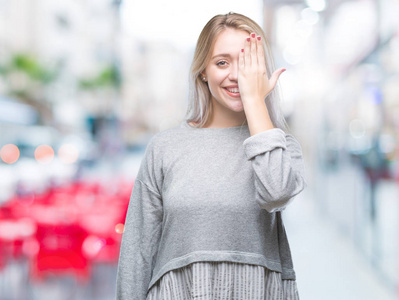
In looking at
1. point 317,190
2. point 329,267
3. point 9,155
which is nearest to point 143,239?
point 329,267

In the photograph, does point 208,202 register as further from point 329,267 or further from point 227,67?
point 329,267

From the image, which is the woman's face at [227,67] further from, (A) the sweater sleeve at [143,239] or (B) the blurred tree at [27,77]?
(B) the blurred tree at [27,77]

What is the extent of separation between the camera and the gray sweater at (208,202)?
1.27 meters

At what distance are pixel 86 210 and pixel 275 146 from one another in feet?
13.1

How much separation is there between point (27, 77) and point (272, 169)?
29.6m

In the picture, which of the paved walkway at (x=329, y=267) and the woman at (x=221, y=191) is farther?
the paved walkway at (x=329, y=267)

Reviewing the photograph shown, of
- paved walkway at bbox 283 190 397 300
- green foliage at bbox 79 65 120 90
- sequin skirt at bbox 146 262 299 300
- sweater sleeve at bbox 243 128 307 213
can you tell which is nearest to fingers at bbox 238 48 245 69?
sweater sleeve at bbox 243 128 307 213

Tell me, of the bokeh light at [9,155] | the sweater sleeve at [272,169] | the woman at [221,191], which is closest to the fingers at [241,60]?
the woman at [221,191]

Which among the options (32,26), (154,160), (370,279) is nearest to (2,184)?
(370,279)

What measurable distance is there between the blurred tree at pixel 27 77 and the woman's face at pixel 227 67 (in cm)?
2790

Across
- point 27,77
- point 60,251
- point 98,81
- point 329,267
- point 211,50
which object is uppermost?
point 98,81

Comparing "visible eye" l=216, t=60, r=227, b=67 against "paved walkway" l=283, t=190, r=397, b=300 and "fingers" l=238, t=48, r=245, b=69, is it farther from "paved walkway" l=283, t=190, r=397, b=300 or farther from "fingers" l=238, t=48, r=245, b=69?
"paved walkway" l=283, t=190, r=397, b=300

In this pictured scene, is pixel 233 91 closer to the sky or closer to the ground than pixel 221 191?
closer to the sky

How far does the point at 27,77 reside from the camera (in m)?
29.0
